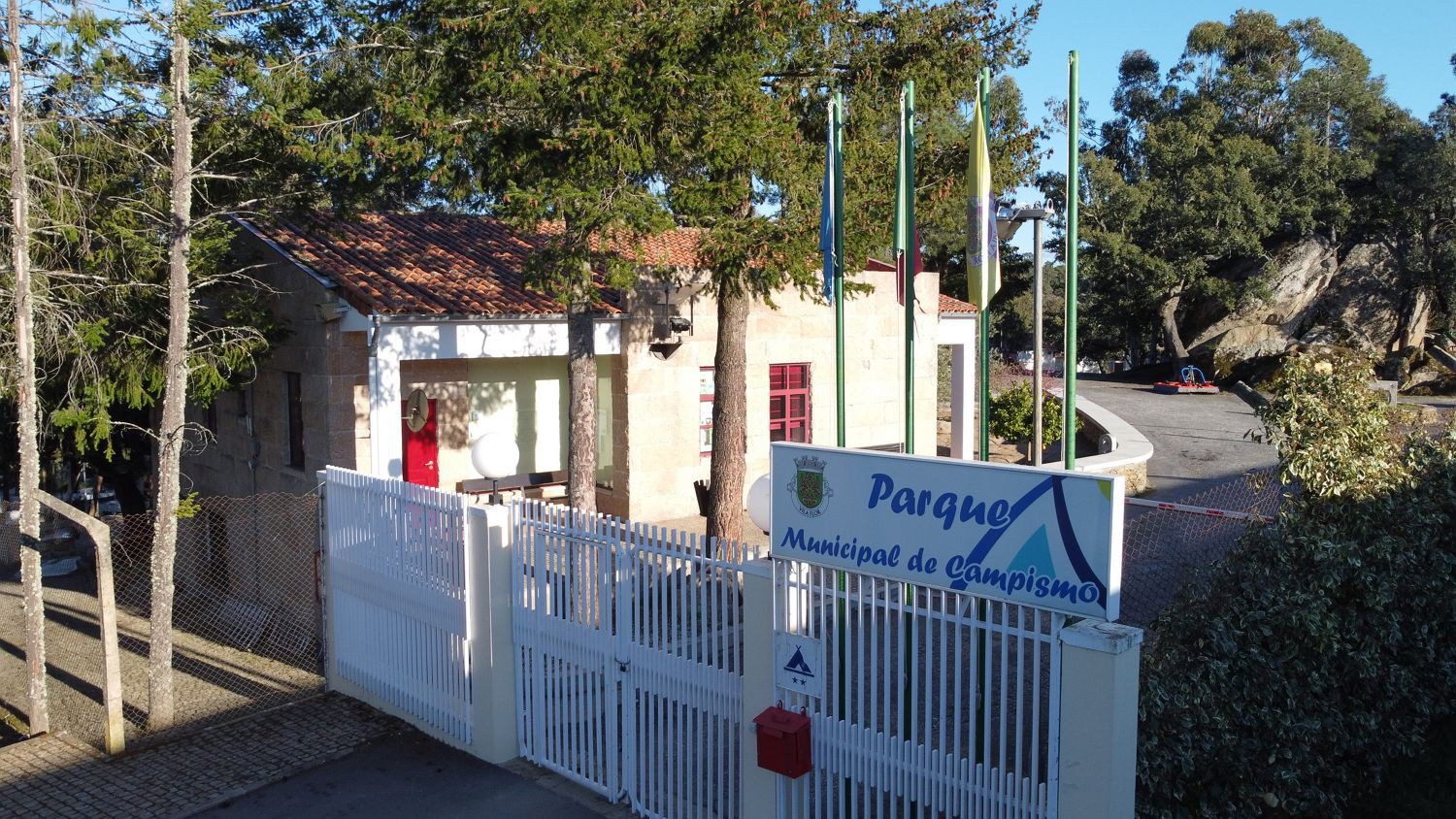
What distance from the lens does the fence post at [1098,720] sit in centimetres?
457

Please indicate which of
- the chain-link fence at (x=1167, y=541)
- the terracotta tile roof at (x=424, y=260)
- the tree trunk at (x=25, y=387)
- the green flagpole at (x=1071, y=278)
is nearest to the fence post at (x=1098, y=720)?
the green flagpole at (x=1071, y=278)

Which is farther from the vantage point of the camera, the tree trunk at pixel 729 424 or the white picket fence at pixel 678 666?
the tree trunk at pixel 729 424

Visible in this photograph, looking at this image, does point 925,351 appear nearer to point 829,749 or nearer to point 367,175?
point 367,175

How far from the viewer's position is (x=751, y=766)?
19.9 ft

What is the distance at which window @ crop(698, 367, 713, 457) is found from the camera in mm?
16188

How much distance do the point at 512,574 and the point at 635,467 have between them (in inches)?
302

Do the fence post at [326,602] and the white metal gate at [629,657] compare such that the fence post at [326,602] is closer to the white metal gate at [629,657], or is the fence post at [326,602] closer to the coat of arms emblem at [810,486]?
the white metal gate at [629,657]

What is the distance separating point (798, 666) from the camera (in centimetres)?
580

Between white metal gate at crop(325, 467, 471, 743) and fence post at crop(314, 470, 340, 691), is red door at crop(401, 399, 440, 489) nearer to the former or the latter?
fence post at crop(314, 470, 340, 691)

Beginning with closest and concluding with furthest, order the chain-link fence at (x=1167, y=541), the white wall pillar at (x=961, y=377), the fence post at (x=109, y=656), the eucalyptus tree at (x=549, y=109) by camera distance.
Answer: the fence post at (x=109, y=656)
the chain-link fence at (x=1167, y=541)
the eucalyptus tree at (x=549, y=109)
the white wall pillar at (x=961, y=377)

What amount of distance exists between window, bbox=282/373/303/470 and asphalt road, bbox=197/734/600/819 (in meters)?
6.55

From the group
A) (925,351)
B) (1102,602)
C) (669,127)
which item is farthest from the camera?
(925,351)

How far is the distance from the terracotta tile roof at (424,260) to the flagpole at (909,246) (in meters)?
4.26

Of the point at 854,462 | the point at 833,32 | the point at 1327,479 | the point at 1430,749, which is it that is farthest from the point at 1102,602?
the point at 833,32
